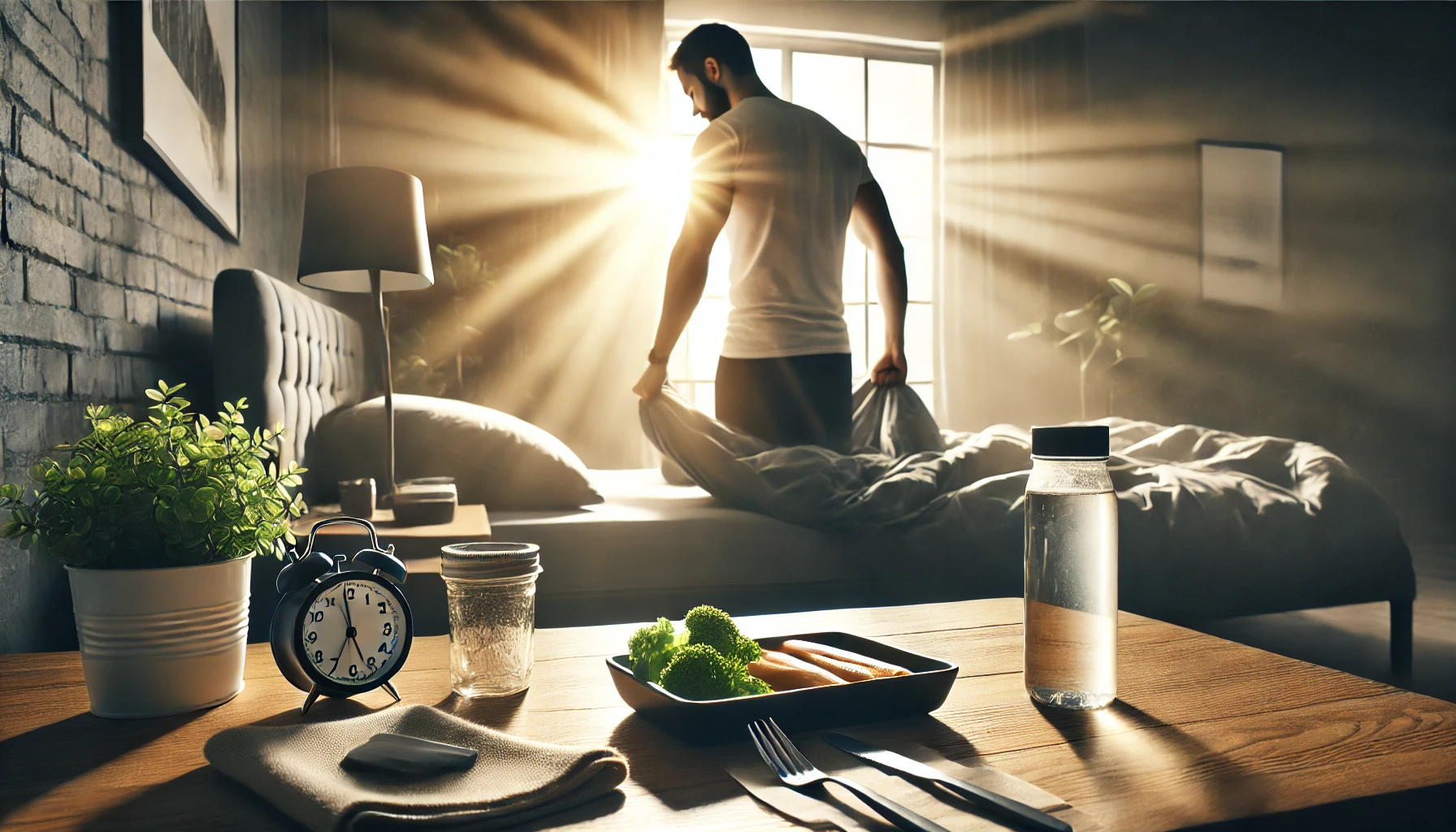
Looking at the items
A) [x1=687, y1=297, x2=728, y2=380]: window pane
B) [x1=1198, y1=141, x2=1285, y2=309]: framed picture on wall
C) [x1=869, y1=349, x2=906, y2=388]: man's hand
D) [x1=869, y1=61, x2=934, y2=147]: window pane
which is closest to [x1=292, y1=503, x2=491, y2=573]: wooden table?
[x1=869, y1=349, x2=906, y2=388]: man's hand

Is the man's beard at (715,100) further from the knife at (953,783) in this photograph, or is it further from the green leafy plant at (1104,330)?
the green leafy plant at (1104,330)

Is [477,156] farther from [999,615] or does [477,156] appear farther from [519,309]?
[999,615]

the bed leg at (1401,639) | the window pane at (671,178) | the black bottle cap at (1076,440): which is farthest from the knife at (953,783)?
the window pane at (671,178)

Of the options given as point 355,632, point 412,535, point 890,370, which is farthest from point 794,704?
point 890,370

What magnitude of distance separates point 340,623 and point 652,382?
157 centimetres

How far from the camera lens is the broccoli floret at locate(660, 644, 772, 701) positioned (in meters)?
0.72

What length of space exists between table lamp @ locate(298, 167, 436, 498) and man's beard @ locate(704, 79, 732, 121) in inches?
32.8

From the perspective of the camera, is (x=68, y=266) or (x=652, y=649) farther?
(x=68, y=266)

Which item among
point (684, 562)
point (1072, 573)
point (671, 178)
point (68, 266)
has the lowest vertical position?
point (684, 562)

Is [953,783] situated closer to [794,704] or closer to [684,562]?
[794,704]

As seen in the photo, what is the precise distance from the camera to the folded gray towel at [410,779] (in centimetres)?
53

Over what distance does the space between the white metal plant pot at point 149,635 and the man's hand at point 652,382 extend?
1.57 meters

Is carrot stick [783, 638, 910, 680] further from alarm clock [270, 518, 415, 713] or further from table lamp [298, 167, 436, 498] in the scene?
table lamp [298, 167, 436, 498]

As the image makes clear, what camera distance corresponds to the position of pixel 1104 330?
5.31 metres
